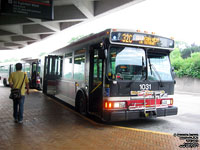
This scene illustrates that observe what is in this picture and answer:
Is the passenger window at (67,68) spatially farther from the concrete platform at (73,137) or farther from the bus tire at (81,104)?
the concrete platform at (73,137)

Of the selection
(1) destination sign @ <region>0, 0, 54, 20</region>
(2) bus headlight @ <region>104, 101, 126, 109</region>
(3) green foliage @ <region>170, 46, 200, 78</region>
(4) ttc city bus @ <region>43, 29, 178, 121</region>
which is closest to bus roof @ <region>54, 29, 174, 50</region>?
(4) ttc city bus @ <region>43, 29, 178, 121</region>

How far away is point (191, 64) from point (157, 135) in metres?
20.5

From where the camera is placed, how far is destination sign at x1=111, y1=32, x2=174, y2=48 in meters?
6.06

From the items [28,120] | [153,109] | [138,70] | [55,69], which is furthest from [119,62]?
[55,69]

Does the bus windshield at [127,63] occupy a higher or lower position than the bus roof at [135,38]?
lower

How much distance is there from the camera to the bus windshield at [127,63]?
608 centimetres

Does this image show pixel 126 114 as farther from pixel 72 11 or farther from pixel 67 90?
pixel 72 11

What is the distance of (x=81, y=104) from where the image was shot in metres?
7.87

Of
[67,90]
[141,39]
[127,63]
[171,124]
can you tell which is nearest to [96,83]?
[127,63]

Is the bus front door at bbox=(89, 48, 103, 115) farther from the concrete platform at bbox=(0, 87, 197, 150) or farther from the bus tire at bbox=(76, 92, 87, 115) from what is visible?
the concrete platform at bbox=(0, 87, 197, 150)

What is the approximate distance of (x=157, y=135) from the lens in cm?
550

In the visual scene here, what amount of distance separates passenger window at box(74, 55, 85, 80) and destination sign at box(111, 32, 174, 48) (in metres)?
2.20

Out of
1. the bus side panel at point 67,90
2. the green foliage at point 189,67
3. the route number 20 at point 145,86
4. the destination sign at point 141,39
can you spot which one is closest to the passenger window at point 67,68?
the bus side panel at point 67,90

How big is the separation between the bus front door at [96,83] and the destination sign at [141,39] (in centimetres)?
92
